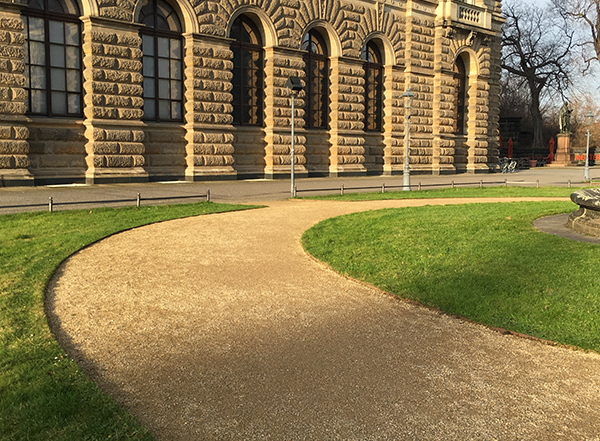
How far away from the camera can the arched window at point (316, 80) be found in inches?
1149

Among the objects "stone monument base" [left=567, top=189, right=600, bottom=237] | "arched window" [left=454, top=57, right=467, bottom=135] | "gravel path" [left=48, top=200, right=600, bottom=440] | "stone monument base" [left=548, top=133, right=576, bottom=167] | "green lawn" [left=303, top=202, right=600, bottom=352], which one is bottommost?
"gravel path" [left=48, top=200, right=600, bottom=440]

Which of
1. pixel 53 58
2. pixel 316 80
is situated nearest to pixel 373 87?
pixel 316 80

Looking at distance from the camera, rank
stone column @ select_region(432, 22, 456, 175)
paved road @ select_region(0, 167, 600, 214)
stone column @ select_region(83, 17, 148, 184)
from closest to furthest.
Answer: paved road @ select_region(0, 167, 600, 214) → stone column @ select_region(83, 17, 148, 184) → stone column @ select_region(432, 22, 456, 175)

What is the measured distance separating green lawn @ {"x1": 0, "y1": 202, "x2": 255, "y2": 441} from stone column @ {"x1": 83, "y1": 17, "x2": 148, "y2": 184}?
1295 centimetres

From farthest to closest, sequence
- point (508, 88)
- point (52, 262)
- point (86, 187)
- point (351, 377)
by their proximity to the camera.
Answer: point (508, 88) → point (86, 187) → point (52, 262) → point (351, 377)

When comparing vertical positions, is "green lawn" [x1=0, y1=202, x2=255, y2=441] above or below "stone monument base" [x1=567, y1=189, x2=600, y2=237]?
below

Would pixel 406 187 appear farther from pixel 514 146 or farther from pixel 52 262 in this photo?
pixel 514 146

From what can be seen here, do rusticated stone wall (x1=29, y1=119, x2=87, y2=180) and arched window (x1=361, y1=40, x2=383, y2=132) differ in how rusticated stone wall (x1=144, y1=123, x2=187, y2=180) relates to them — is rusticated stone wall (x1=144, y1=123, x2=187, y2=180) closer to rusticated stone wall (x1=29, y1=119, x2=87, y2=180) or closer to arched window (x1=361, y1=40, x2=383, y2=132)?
rusticated stone wall (x1=29, y1=119, x2=87, y2=180)

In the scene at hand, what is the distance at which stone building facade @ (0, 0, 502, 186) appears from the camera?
2109 centimetres

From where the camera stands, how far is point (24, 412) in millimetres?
3746

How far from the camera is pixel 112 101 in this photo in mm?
21984

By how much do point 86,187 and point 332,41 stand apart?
601 inches

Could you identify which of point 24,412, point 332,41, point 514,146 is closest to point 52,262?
point 24,412

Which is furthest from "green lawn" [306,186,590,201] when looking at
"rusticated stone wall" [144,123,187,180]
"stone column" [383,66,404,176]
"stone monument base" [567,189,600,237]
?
"stone column" [383,66,404,176]
